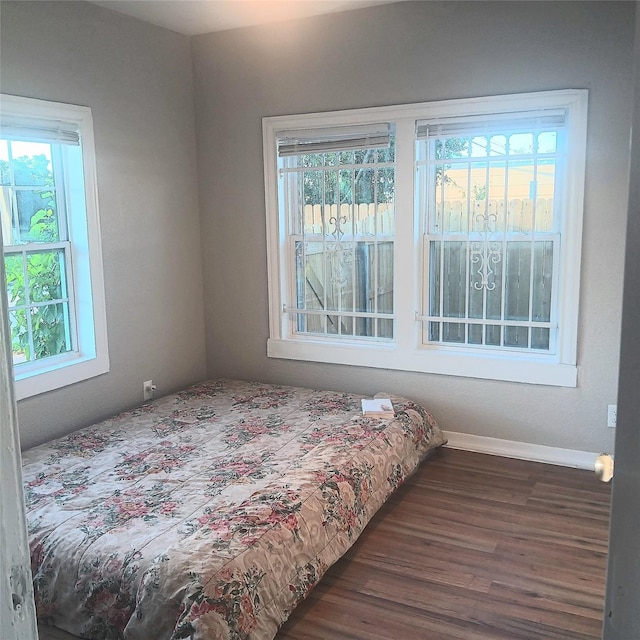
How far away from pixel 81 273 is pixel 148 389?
0.88 metres

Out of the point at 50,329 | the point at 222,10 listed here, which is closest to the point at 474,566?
the point at 50,329

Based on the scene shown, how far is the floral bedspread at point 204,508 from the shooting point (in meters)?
2.17

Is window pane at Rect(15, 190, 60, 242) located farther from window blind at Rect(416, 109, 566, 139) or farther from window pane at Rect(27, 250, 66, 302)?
window blind at Rect(416, 109, 566, 139)

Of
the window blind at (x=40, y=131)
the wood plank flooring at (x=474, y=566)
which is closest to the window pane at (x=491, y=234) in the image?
the wood plank flooring at (x=474, y=566)

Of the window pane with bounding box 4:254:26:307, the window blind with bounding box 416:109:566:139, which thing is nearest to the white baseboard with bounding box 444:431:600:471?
the window blind with bounding box 416:109:566:139

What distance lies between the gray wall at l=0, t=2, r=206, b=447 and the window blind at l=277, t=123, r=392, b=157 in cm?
71

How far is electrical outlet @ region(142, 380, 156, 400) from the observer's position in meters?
4.16

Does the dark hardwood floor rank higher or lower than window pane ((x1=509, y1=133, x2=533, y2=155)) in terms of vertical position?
lower

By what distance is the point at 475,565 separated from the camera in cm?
277

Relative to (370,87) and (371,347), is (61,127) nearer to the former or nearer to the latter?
(370,87)

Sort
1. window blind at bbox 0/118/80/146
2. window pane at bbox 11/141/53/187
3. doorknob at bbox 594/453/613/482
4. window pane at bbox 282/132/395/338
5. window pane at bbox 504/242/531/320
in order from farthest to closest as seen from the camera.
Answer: window pane at bbox 282/132/395/338 → window pane at bbox 504/242/531/320 → window pane at bbox 11/141/53/187 → window blind at bbox 0/118/80/146 → doorknob at bbox 594/453/613/482

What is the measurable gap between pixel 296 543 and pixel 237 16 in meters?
3.05

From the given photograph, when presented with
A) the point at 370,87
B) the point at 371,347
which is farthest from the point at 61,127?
the point at 371,347

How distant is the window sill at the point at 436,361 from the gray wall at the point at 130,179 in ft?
2.47
